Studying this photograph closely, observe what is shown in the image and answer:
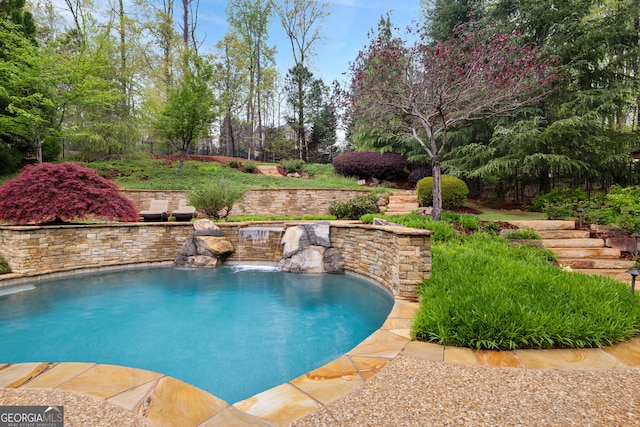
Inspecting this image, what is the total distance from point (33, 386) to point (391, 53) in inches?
300

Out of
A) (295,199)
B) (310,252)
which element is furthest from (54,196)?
(295,199)

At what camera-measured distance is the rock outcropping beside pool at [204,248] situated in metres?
6.66

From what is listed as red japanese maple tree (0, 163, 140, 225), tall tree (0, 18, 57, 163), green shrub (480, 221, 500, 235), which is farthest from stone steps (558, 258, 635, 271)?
tall tree (0, 18, 57, 163)

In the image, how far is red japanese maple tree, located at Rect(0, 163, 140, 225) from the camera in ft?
18.9

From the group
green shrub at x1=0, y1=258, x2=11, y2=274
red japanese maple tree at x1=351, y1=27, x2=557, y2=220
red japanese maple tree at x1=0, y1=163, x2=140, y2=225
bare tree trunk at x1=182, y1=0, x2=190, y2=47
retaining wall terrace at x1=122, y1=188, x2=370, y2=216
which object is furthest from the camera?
bare tree trunk at x1=182, y1=0, x2=190, y2=47

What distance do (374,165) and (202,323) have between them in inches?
410

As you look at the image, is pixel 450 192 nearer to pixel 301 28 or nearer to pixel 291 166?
pixel 291 166

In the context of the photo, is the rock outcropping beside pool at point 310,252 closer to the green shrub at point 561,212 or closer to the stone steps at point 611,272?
the stone steps at point 611,272

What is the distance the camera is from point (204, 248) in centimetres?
671

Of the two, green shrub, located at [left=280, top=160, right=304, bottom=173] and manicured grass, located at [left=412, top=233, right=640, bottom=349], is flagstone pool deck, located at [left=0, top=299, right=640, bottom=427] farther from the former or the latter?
green shrub, located at [left=280, top=160, right=304, bottom=173]

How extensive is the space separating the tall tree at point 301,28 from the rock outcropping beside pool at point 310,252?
14368 millimetres

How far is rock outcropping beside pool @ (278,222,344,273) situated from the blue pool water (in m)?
0.29

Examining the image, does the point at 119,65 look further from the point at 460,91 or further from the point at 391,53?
the point at 460,91

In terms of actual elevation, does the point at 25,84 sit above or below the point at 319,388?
above
